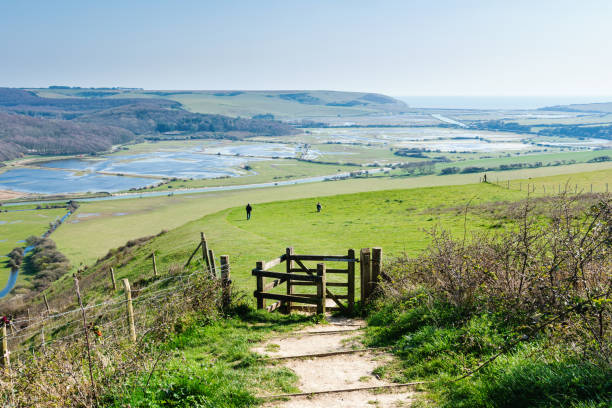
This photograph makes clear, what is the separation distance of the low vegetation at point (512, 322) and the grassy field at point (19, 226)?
2531 inches

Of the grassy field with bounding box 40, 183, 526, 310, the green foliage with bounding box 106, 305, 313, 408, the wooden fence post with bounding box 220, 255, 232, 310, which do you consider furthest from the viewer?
the grassy field with bounding box 40, 183, 526, 310

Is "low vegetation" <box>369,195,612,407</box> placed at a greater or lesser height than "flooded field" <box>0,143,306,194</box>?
greater

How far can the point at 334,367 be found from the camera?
8383mm

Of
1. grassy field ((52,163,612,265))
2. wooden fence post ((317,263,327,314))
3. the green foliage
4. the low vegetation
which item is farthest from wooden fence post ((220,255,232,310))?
grassy field ((52,163,612,265))

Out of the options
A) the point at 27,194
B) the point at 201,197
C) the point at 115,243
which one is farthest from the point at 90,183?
the point at 115,243

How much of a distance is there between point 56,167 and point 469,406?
226168mm

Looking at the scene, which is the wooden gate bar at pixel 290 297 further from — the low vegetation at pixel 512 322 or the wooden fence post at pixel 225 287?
the low vegetation at pixel 512 322

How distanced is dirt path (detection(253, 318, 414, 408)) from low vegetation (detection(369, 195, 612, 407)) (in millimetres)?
457

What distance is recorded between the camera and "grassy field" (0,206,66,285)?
72.6m

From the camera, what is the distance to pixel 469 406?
6.02m

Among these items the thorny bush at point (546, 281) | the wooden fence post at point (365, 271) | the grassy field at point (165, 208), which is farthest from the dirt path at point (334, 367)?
the grassy field at point (165, 208)

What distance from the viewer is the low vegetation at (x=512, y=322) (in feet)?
18.8

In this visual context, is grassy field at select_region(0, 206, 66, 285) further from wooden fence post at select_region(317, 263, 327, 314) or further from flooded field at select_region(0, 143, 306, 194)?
wooden fence post at select_region(317, 263, 327, 314)

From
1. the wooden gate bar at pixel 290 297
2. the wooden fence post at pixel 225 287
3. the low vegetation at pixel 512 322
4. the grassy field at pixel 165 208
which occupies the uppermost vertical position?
the low vegetation at pixel 512 322
